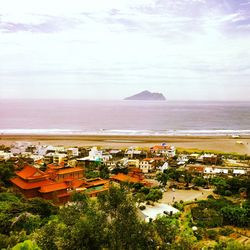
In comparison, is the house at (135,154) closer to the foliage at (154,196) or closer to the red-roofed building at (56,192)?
the foliage at (154,196)

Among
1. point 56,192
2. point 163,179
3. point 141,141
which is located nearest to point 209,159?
point 163,179

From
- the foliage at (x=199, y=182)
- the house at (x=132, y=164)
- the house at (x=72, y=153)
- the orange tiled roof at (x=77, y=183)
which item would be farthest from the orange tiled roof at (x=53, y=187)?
the house at (x=72, y=153)

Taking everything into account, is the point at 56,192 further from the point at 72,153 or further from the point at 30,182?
the point at 72,153

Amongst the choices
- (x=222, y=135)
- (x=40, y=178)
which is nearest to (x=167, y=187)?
(x=40, y=178)

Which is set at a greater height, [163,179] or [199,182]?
[163,179]

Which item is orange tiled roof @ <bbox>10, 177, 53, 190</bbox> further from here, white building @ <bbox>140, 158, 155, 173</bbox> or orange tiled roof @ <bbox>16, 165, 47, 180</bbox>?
white building @ <bbox>140, 158, 155, 173</bbox>
